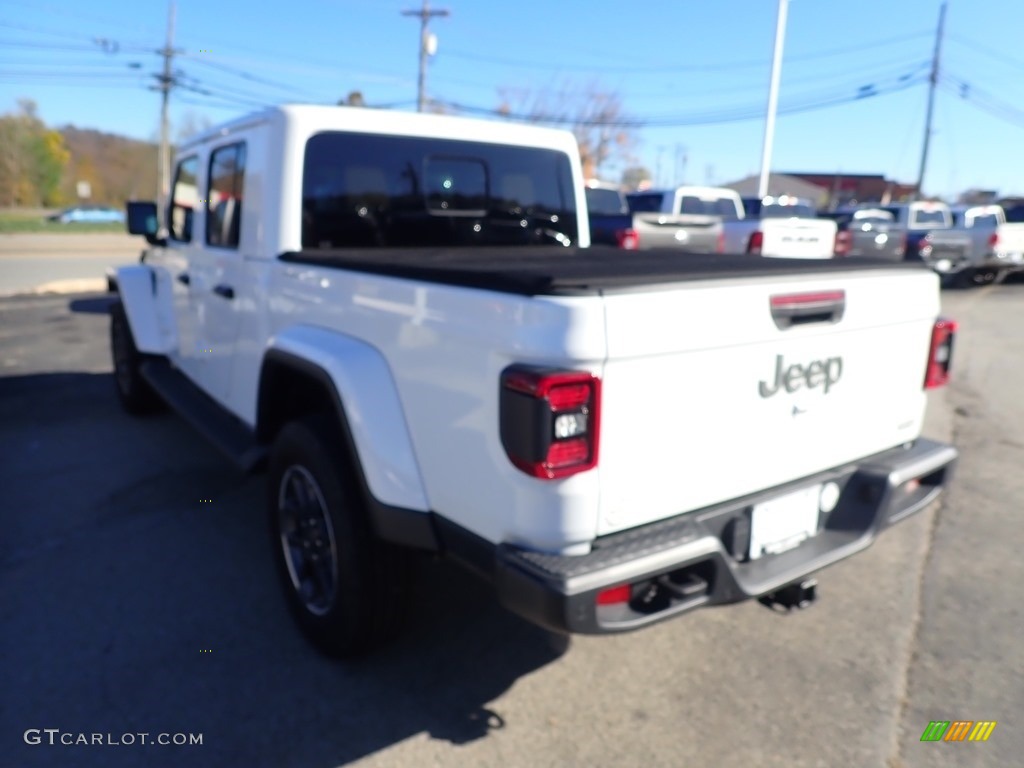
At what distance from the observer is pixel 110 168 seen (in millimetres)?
87562

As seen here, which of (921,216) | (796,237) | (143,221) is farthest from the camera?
(921,216)

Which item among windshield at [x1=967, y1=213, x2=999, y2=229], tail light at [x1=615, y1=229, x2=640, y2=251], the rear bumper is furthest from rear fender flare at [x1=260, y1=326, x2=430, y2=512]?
windshield at [x1=967, y1=213, x2=999, y2=229]

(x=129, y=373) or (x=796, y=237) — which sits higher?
Answer: (x=796, y=237)

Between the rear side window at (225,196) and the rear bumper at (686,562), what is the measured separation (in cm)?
249

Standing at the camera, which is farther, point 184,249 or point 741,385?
point 184,249

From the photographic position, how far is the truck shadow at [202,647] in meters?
2.66

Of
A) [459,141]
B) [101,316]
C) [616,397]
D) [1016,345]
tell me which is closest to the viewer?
[616,397]

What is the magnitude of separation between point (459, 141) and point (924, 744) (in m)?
3.19

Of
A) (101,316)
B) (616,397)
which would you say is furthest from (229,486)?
(101,316)

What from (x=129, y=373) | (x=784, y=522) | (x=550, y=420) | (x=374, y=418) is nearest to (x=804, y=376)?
(x=784, y=522)

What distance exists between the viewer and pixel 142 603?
3457 millimetres

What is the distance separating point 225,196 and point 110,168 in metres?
97.0

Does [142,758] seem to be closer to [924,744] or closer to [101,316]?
[924,744]

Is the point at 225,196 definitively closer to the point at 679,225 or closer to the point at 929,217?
the point at 679,225
